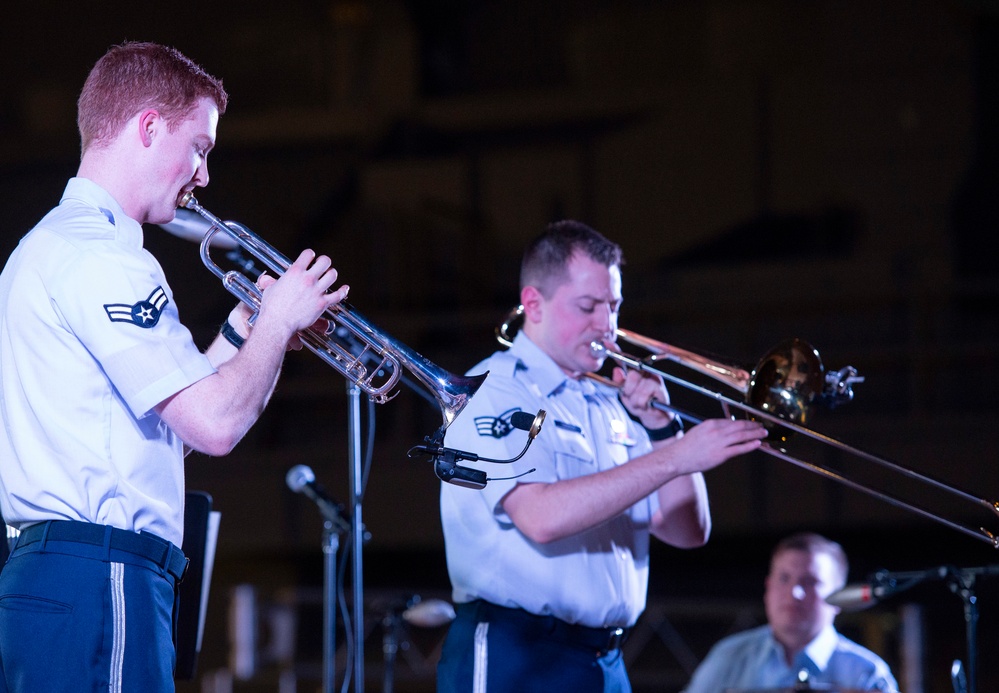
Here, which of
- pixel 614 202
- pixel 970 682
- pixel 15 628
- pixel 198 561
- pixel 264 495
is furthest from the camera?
pixel 614 202

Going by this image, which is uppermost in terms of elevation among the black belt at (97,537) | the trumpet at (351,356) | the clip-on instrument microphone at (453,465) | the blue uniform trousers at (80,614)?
the trumpet at (351,356)

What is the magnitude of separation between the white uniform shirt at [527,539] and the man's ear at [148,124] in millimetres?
1024

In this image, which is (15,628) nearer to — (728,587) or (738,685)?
(738,685)

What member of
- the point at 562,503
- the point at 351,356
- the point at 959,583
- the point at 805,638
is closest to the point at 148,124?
the point at 351,356

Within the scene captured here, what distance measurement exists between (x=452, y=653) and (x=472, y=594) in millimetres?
148

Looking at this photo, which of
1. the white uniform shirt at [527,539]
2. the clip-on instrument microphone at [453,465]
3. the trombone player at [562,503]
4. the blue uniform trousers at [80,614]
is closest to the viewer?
the blue uniform trousers at [80,614]

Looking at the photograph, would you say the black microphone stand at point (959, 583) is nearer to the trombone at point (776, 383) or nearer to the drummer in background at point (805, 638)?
the trombone at point (776, 383)

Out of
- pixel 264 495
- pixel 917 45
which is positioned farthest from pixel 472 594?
pixel 917 45

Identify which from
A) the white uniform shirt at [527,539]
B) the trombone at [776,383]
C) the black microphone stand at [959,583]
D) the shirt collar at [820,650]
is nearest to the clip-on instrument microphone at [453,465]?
the white uniform shirt at [527,539]

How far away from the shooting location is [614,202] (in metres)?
8.88

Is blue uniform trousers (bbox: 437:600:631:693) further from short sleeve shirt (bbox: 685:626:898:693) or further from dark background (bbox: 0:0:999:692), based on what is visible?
dark background (bbox: 0:0:999:692)

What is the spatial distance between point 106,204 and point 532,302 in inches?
54.8

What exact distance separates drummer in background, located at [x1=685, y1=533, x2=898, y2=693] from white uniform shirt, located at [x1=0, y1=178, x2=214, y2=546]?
10.1 feet

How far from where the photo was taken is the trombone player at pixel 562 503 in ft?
8.67
